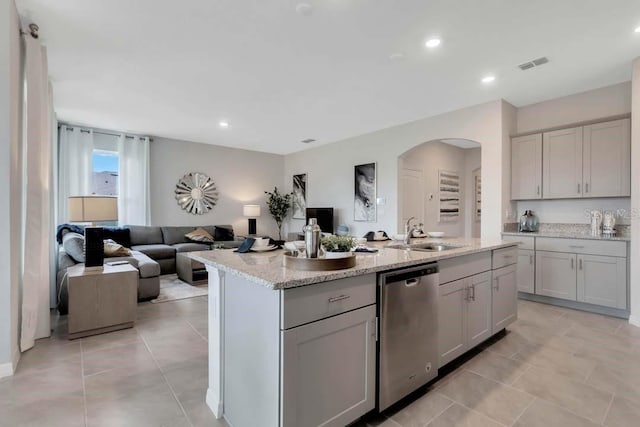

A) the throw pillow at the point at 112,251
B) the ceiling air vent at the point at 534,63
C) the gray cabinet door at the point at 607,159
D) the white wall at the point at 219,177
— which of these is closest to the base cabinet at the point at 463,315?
the ceiling air vent at the point at 534,63

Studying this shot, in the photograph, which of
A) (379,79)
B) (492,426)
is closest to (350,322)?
(492,426)

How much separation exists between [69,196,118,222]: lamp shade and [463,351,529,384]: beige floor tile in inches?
145

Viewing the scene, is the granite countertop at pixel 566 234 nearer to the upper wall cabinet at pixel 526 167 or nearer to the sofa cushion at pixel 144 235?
the upper wall cabinet at pixel 526 167

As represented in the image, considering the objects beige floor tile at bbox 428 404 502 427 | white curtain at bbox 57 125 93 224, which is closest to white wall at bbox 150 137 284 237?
white curtain at bbox 57 125 93 224

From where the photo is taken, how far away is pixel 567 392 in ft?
6.75

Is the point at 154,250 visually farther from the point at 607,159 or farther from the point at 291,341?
the point at 607,159

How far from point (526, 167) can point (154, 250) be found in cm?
609

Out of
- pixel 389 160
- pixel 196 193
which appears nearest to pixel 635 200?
pixel 389 160

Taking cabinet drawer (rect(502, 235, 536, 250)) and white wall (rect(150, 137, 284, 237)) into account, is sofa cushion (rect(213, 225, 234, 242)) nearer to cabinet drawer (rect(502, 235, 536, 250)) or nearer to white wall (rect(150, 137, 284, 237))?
white wall (rect(150, 137, 284, 237))

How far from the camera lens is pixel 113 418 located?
180cm

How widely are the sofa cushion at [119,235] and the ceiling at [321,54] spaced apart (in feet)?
6.63

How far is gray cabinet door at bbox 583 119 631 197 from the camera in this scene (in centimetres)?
359

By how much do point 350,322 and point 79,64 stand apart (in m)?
3.79

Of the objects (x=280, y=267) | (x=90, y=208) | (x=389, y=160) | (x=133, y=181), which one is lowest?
(x=280, y=267)
